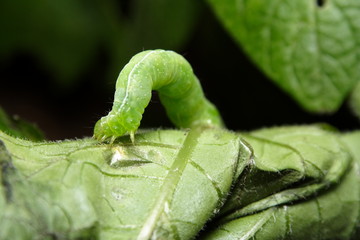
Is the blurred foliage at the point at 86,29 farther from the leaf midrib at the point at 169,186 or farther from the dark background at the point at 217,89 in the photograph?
the leaf midrib at the point at 169,186

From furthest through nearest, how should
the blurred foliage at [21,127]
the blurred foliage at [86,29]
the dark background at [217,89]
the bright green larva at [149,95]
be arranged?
the blurred foliage at [86,29] < the dark background at [217,89] < the blurred foliage at [21,127] < the bright green larva at [149,95]

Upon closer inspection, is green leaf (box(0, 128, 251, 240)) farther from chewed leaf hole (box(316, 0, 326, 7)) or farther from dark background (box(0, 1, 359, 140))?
chewed leaf hole (box(316, 0, 326, 7))

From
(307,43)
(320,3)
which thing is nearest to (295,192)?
(307,43)

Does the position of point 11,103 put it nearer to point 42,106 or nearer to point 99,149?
point 42,106

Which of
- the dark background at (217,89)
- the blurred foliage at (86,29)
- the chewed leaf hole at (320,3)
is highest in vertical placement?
the chewed leaf hole at (320,3)

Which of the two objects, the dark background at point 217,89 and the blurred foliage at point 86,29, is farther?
the blurred foliage at point 86,29

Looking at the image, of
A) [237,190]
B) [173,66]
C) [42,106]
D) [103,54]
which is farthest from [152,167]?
[42,106]

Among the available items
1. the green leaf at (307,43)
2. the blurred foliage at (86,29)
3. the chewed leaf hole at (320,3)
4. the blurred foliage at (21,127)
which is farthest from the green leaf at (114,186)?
the blurred foliage at (86,29)

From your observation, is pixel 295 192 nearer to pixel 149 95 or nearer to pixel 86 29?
pixel 149 95
